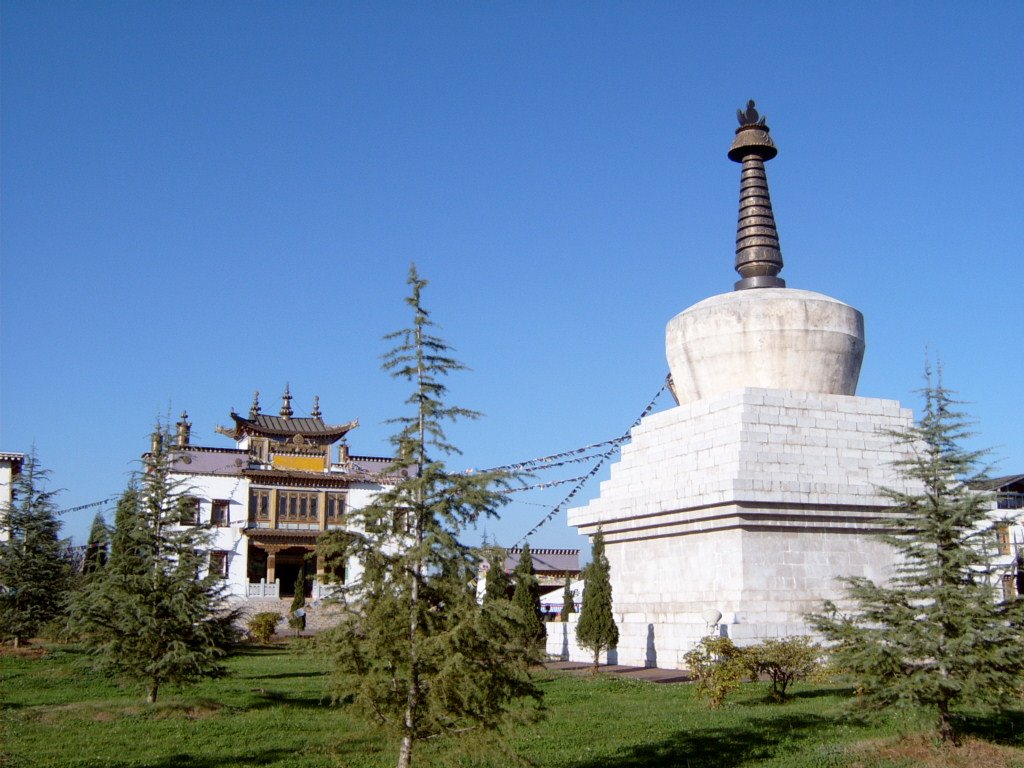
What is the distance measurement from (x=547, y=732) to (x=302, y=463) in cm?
3607

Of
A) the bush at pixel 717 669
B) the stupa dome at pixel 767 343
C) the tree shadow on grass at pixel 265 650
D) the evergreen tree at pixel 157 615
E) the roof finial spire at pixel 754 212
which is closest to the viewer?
the bush at pixel 717 669

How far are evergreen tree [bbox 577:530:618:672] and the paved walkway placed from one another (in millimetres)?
413

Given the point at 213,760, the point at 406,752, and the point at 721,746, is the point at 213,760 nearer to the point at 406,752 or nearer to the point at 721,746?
the point at 406,752

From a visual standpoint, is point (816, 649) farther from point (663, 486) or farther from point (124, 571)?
point (124, 571)

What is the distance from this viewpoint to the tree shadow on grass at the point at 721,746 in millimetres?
9883

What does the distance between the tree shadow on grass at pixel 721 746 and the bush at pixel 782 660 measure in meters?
1.17

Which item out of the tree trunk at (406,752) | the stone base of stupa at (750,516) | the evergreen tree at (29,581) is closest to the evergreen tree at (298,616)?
the evergreen tree at (29,581)

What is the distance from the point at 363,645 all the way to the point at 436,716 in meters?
0.79

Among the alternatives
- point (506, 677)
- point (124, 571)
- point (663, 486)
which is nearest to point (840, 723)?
point (506, 677)

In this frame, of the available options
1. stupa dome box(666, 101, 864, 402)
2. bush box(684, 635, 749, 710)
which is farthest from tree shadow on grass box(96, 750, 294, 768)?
stupa dome box(666, 101, 864, 402)

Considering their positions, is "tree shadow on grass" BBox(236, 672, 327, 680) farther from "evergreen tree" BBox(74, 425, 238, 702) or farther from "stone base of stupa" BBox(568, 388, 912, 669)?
"stone base of stupa" BBox(568, 388, 912, 669)

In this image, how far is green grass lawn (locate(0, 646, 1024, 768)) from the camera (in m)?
9.92

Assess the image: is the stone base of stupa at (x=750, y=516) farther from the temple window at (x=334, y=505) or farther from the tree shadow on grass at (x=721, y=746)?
the temple window at (x=334, y=505)

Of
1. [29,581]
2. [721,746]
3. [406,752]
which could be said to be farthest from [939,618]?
[29,581]
